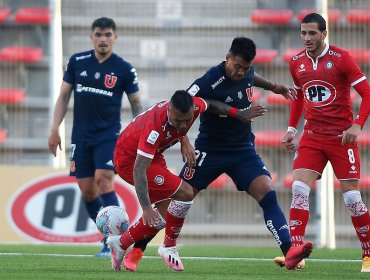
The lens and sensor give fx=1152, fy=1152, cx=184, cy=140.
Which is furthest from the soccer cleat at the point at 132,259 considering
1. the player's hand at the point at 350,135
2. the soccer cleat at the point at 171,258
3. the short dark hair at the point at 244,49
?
the player's hand at the point at 350,135

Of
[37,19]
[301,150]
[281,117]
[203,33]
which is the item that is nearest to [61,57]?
[37,19]

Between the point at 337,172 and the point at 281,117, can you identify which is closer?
the point at 337,172

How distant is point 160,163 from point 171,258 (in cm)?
77

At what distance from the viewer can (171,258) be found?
923cm

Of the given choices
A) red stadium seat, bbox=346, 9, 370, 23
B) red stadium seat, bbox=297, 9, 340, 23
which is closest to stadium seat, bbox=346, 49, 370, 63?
red stadium seat, bbox=346, 9, 370, 23

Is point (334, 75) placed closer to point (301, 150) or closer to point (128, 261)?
point (301, 150)

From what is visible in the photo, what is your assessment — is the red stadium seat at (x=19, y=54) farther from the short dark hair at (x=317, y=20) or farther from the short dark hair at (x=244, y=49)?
the short dark hair at (x=244, y=49)

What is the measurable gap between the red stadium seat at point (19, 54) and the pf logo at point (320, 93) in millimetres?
7630

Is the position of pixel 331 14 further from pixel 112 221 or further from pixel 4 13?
pixel 112 221

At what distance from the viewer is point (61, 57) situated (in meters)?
16.2

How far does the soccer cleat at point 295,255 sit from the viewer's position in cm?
881

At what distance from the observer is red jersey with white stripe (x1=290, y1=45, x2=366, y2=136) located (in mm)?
9656

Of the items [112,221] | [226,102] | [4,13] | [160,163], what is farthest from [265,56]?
[160,163]

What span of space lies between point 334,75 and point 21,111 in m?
7.83
